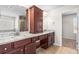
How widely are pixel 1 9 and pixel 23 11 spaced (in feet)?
2.18

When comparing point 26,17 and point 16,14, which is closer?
point 16,14

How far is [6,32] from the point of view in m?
1.72

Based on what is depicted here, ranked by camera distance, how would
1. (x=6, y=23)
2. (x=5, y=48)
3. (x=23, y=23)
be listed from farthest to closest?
(x=23, y=23)
(x=6, y=23)
(x=5, y=48)

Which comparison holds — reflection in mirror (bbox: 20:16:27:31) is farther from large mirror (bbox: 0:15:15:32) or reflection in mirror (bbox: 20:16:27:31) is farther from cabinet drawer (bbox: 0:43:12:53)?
cabinet drawer (bbox: 0:43:12:53)

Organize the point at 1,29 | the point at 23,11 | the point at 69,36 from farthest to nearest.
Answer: the point at 69,36 < the point at 23,11 < the point at 1,29

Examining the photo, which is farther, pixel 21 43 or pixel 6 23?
pixel 6 23

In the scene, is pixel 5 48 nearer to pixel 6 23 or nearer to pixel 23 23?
pixel 6 23

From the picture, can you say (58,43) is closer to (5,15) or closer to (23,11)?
(23,11)

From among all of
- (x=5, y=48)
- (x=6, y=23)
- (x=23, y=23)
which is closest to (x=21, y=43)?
(x=5, y=48)

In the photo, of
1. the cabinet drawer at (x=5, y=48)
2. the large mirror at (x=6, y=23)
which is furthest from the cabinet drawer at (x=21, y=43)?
the large mirror at (x=6, y=23)

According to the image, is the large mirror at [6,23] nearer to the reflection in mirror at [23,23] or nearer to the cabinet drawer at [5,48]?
the reflection in mirror at [23,23]

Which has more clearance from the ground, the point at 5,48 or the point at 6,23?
the point at 6,23

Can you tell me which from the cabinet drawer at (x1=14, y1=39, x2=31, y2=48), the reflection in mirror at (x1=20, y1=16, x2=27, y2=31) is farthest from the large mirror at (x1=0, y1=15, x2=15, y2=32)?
the cabinet drawer at (x1=14, y1=39, x2=31, y2=48)

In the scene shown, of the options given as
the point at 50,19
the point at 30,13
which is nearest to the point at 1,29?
the point at 30,13
